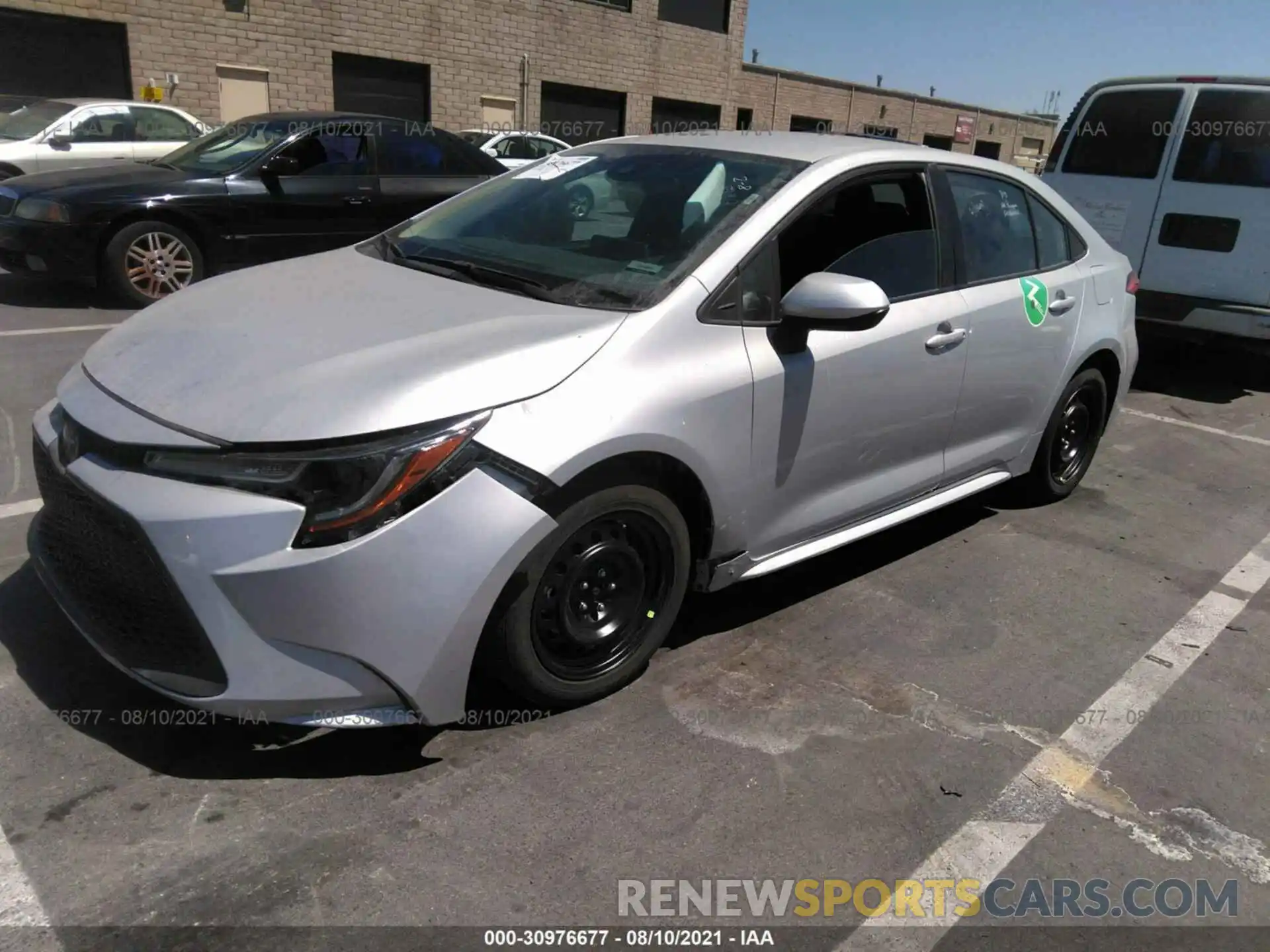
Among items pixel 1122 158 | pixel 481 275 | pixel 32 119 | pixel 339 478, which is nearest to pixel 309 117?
pixel 32 119

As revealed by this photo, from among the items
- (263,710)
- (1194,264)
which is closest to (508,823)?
(263,710)

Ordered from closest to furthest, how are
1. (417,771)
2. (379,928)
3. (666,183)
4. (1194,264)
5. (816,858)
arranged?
(379,928), (816,858), (417,771), (666,183), (1194,264)

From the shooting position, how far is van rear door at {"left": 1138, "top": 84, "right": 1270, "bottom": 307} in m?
7.23

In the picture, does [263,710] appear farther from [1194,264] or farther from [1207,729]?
[1194,264]

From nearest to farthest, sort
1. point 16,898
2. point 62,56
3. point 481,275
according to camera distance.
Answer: point 16,898, point 481,275, point 62,56

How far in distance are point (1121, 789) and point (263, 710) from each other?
7.90 ft

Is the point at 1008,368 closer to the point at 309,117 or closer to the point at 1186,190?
the point at 1186,190

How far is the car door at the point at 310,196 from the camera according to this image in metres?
7.86

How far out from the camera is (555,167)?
3979mm

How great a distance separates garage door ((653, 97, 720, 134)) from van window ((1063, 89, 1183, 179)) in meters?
20.8

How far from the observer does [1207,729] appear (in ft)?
10.6

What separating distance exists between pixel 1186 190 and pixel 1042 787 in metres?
6.40

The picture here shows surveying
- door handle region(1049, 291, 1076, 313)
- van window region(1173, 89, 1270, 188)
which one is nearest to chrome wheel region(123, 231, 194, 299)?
door handle region(1049, 291, 1076, 313)

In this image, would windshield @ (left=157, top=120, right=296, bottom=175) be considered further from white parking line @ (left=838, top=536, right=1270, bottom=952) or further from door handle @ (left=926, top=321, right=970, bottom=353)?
white parking line @ (left=838, top=536, right=1270, bottom=952)
